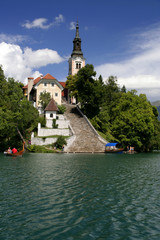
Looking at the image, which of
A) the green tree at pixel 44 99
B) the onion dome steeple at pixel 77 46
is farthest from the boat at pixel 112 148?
the onion dome steeple at pixel 77 46

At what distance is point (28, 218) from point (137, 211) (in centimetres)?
579

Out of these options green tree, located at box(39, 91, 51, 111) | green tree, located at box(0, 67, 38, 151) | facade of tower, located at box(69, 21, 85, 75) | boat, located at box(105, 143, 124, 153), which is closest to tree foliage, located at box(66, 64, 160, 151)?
boat, located at box(105, 143, 124, 153)

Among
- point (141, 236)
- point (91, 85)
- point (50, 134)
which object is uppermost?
point (91, 85)

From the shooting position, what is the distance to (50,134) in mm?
60469

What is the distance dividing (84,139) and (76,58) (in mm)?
51414

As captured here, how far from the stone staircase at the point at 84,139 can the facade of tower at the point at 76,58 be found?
117 ft

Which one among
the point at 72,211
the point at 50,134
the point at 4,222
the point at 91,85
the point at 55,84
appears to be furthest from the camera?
the point at 55,84

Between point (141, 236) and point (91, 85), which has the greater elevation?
point (91, 85)

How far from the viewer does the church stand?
8269 centimetres

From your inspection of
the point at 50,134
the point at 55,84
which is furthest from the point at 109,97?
the point at 50,134

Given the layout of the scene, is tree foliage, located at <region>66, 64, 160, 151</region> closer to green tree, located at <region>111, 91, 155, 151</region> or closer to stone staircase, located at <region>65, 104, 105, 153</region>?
green tree, located at <region>111, 91, 155, 151</region>

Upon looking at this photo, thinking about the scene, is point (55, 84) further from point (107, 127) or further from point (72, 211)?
point (72, 211)

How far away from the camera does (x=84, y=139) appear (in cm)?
5997

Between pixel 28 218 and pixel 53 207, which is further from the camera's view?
pixel 53 207
